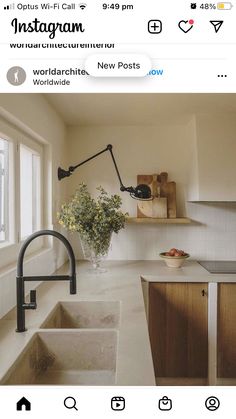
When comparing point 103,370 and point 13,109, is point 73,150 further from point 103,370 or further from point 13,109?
point 103,370

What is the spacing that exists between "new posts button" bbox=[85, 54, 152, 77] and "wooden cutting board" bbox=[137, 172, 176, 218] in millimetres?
1518

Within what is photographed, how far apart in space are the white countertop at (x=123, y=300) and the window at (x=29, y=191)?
311mm

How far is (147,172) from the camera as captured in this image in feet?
6.84

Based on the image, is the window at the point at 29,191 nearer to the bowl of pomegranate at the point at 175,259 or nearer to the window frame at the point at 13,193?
the window frame at the point at 13,193

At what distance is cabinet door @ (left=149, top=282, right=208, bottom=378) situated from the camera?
1608 mm

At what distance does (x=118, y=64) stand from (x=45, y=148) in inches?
48.1

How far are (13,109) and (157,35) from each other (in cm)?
75

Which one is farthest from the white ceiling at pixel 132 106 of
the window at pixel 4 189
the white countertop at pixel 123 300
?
the white countertop at pixel 123 300

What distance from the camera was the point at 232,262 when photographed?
6.59 ft

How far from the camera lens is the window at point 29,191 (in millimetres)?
1507

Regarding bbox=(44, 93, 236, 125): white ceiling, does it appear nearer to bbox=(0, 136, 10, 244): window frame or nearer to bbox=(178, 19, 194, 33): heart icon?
bbox=(0, 136, 10, 244): window frame
